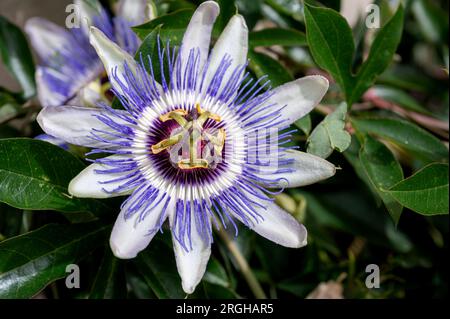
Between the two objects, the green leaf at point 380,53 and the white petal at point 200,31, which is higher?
the white petal at point 200,31

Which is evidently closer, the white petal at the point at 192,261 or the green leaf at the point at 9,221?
the white petal at the point at 192,261

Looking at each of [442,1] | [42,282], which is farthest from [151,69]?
[442,1]

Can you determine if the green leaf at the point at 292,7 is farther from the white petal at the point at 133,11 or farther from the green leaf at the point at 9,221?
the green leaf at the point at 9,221

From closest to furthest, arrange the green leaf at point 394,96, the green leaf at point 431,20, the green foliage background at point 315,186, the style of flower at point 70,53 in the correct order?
the green foliage background at point 315,186, the style of flower at point 70,53, the green leaf at point 394,96, the green leaf at point 431,20

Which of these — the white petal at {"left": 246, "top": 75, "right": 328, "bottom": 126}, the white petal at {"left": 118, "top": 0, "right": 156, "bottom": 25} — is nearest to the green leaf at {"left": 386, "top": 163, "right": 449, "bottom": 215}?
the white petal at {"left": 246, "top": 75, "right": 328, "bottom": 126}

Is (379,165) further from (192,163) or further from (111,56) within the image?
(111,56)

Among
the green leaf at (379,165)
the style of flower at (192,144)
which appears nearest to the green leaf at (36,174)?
the style of flower at (192,144)

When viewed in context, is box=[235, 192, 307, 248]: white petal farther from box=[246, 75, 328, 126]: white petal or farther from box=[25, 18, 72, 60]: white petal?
box=[25, 18, 72, 60]: white petal
